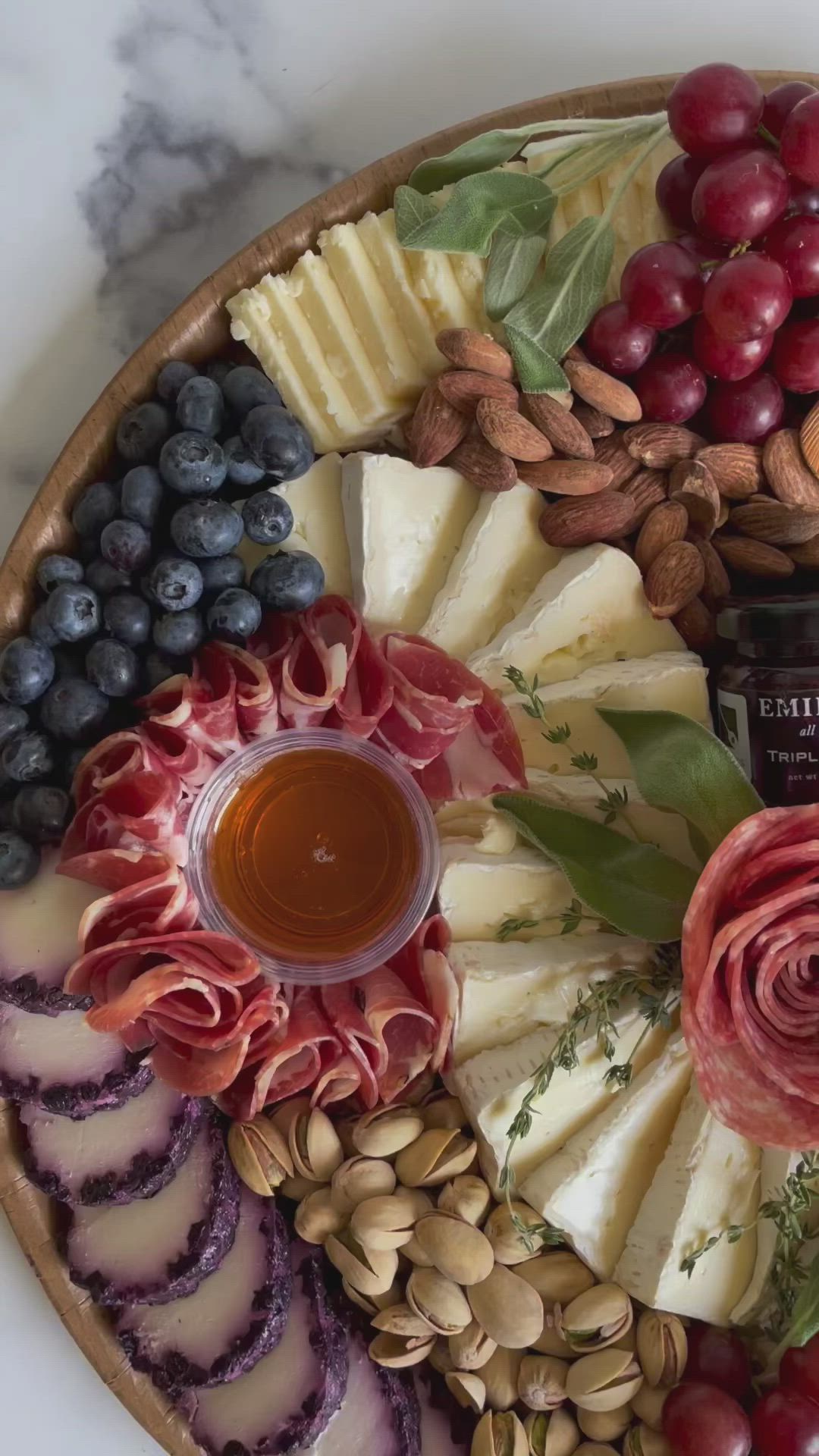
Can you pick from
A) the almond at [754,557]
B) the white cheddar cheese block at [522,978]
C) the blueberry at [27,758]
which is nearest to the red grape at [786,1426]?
the white cheddar cheese block at [522,978]

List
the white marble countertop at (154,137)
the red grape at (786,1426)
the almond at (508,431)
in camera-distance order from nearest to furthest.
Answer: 1. the red grape at (786,1426)
2. the almond at (508,431)
3. the white marble countertop at (154,137)

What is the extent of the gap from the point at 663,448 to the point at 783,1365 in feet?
2.63

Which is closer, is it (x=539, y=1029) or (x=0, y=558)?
(x=539, y=1029)

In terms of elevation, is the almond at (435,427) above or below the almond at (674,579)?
above

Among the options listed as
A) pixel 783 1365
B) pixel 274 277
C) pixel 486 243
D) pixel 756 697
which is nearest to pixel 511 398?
pixel 486 243

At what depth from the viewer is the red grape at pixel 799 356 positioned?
970 millimetres

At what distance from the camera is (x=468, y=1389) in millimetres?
914

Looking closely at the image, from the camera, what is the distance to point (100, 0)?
3.54 feet

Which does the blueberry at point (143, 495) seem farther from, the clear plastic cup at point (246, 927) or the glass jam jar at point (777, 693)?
the glass jam jar at point (777, 693)

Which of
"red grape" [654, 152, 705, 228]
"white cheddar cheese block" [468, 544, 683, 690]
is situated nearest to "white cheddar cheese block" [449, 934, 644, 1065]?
"white cheddar cheese block" [468, 544, 683, 690]

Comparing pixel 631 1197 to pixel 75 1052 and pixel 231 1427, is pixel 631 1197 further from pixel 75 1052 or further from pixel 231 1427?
pixel 75 1052

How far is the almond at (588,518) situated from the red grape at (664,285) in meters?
0.16

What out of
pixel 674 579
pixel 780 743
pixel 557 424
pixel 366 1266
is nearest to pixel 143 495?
pixel 557 424

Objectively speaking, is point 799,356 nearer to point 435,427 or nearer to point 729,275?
point 729,275
